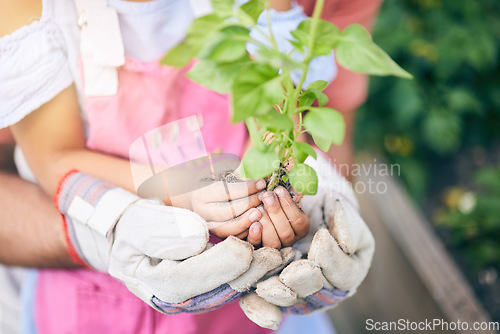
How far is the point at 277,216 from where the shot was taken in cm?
47

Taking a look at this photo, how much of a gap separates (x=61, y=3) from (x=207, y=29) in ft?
0.58

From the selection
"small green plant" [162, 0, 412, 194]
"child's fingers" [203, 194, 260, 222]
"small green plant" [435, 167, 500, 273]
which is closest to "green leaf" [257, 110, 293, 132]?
"small green plant" [162, 0, 412, 194]

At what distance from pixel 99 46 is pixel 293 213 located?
0.25m

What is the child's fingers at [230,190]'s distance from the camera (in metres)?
0.46

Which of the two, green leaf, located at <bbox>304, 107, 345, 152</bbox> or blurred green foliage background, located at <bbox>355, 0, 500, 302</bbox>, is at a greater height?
green leaf, located at <bbox>304, 107, 345, 152</bbox>

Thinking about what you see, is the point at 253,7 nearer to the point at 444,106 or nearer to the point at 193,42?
the point at 193,42

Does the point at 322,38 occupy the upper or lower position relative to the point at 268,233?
upper

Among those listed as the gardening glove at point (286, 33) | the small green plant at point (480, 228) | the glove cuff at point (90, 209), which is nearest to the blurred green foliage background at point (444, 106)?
the small green plant at point (480, 228)

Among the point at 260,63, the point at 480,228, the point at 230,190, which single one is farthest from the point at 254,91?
the point at 480,228

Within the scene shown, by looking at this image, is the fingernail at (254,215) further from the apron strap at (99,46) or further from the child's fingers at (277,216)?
the apron strap at (99,46)

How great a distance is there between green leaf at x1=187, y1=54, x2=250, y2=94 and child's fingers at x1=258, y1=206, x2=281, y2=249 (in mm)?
145

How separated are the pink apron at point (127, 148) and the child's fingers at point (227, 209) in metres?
0.09

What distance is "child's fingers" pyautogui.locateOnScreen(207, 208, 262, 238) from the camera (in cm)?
46

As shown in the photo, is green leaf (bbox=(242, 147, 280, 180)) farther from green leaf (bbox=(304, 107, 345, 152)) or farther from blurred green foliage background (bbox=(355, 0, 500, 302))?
blurred green foliage background (bbox=(355, 0, 500, 302))
